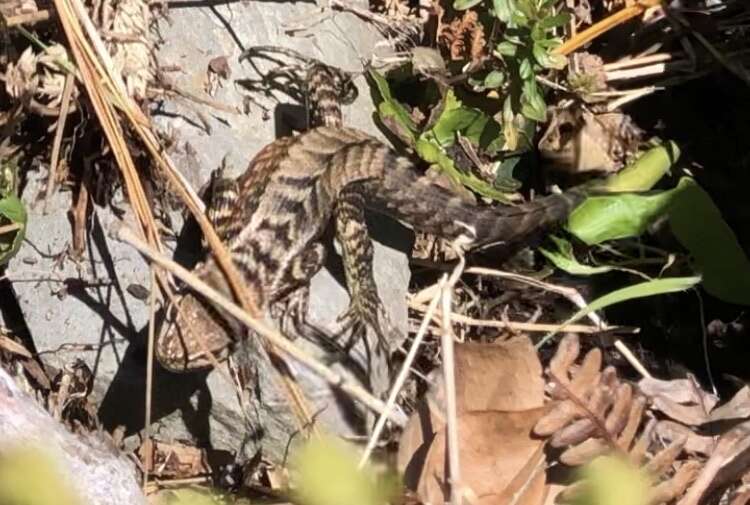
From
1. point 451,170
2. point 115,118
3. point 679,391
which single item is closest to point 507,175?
point 451,170

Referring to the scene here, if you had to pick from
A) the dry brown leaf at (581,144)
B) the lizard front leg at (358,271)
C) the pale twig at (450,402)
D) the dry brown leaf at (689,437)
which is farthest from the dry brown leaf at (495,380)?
the dry brown leaf at (581,144)

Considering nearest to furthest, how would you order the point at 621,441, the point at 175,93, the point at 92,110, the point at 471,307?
the point at 621,441 < the point at 92,110 < the point at 175,93 < the point at 471,307

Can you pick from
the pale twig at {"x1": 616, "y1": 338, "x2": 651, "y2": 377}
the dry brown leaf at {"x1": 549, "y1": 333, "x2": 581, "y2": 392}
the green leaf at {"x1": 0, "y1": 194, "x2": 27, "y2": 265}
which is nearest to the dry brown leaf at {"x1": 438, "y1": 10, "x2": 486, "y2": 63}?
the pale twig at {"x1": 616, "y1": 338, "x2": 651, "y2": 377}

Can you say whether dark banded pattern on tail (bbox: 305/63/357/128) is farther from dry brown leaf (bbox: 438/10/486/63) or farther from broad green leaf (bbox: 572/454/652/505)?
broad green leaf (bbox: 572/454/652/505)

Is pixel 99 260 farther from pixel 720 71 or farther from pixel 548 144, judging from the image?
pixel 720 71

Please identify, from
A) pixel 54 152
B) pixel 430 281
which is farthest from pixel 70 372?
pixel 430 281

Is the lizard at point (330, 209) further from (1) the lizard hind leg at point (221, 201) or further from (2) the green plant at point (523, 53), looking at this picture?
(2) the green plant at point (523, 53)

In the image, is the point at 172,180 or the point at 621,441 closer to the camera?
the point at 621,441
